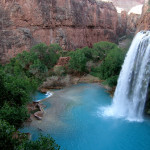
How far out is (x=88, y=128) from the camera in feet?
32.3

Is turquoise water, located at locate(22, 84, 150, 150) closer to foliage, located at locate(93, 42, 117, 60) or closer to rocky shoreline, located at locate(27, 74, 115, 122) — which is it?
rocky shoreline, located at locate(27, 74, 115, 122)

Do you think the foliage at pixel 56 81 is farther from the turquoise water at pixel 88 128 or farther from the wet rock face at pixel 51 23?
the wet rock face at pixel 51 23

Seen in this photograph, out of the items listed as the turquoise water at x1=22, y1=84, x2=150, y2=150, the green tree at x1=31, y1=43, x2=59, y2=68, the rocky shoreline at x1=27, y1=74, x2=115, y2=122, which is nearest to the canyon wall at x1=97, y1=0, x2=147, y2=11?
the rocky shoreline at x1=27, y1=74, x2=115, y2=122

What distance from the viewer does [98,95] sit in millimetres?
15609

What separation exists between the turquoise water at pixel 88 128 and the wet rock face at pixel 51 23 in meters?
11.1

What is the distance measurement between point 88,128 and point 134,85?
4.71m

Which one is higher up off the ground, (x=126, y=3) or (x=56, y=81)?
(x=126, y=3)

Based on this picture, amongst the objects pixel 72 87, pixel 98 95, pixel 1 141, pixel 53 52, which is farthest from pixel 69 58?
pixel 1 141

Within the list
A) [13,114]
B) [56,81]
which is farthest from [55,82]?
[13,114]

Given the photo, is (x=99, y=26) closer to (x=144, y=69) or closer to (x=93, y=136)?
(x=144, y=69)

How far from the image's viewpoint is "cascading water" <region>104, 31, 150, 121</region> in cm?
1083

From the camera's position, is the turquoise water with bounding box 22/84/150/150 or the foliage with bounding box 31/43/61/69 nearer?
the turquoise water with bounding box 22/84/150/150

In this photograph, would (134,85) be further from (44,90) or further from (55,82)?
(44,90)

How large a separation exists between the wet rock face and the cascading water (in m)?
13.7
